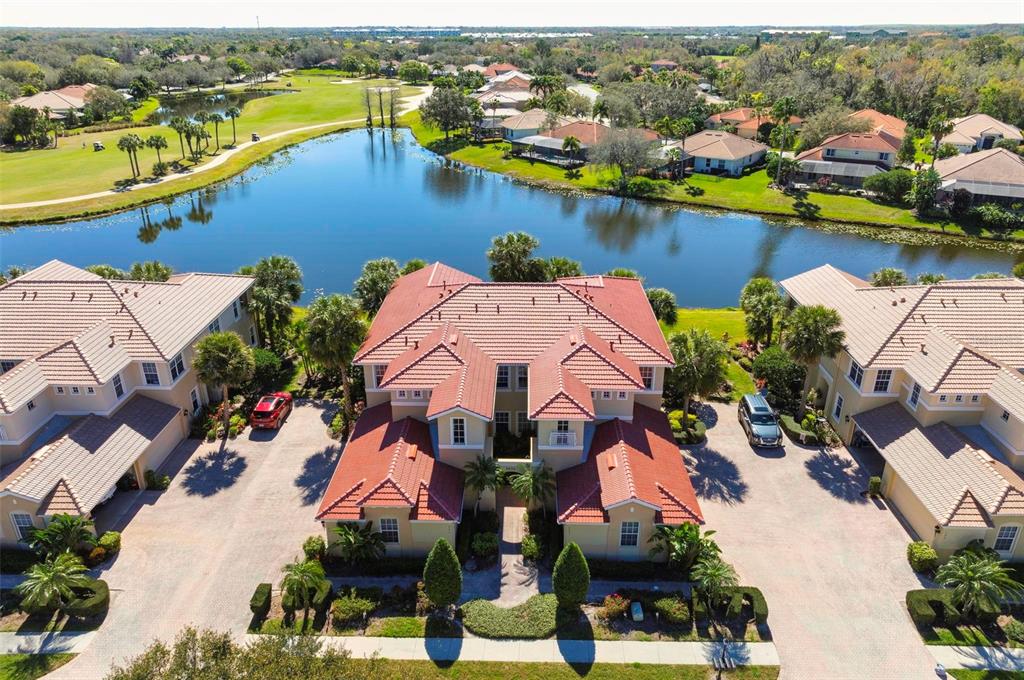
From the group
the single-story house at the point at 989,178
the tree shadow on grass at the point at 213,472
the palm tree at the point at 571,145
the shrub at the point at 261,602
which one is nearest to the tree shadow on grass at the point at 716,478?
the shrub at the point at 261,602

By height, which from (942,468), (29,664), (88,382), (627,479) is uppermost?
(88,382)

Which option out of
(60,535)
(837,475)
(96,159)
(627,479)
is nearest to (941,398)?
(837,475)

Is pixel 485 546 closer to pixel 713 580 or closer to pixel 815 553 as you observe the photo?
pixel 713 580

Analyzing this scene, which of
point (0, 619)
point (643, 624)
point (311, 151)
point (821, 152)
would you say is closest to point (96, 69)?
point (311, 151)

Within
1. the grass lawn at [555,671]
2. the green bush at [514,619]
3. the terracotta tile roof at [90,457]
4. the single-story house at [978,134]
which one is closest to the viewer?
the grass lawn at [555,671]

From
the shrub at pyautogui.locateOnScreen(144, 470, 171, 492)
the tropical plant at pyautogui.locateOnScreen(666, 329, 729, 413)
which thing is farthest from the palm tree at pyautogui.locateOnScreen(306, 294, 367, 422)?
the tropical plant at pyautogui.locateOnScreen(666, 329, 729, 413)

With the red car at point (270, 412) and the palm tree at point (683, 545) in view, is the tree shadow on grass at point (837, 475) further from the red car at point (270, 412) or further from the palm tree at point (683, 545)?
the red car at point (270, 412)

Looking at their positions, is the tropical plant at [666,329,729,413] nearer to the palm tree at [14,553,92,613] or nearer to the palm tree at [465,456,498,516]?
the palm tree at [465,456,498,516]
